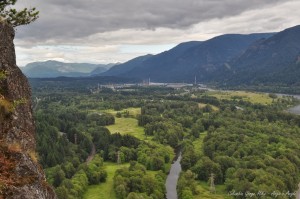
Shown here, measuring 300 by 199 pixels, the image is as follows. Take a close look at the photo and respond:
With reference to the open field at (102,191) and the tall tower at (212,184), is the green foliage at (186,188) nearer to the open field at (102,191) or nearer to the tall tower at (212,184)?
the tall tower at (212,184)

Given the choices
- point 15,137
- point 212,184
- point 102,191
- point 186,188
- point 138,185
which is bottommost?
point 102,191

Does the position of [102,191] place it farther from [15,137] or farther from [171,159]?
[15,137]

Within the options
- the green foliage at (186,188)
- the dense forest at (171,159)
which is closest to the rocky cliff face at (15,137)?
the dense forest at (171,159)

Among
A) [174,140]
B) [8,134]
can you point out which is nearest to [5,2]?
[8,134]

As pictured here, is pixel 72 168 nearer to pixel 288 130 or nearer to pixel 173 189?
pixel 173 189

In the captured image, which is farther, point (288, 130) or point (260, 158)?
point (288, 130)

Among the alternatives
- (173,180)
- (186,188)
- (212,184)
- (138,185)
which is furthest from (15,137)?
(173,180)
